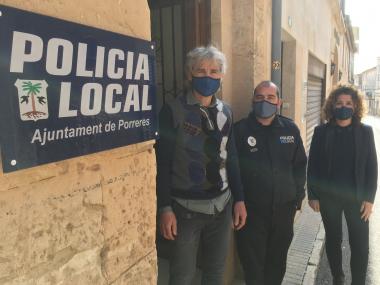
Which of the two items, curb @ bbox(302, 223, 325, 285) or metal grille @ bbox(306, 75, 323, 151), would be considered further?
metal grille @ bbox(306, 75, 323, 151)

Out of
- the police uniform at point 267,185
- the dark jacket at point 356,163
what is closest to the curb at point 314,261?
the police uniform at point 267,185

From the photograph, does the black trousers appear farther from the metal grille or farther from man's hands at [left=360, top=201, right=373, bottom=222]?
the metal grille

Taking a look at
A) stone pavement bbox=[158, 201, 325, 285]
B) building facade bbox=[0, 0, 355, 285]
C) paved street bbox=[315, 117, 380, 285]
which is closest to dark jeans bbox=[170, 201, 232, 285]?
building facade bbox=[0, 0, 355, 285]

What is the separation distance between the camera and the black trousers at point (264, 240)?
2703 mm

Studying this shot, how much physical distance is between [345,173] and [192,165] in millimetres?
1473

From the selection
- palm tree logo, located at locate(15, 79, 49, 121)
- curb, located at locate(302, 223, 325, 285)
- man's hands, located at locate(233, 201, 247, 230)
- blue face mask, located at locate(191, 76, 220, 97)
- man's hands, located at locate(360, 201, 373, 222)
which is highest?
blue face mask, located at locate(191, 76, 220, 97)

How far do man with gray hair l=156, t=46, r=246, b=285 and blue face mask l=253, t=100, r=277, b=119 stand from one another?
47 cm

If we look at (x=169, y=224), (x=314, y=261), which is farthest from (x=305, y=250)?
(x=169, y=224)

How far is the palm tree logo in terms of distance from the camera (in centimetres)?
105

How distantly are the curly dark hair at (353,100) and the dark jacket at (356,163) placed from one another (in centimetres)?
8

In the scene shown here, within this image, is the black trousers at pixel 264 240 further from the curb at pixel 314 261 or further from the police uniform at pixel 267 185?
the curb at pixel 314 261

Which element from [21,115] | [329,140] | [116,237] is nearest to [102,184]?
[116,237]

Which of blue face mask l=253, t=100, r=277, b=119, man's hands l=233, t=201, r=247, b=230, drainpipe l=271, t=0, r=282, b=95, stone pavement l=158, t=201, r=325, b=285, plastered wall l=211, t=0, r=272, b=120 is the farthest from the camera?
drainpipe l=271, t=0, r=282, b=95

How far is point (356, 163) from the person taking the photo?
2799mm
